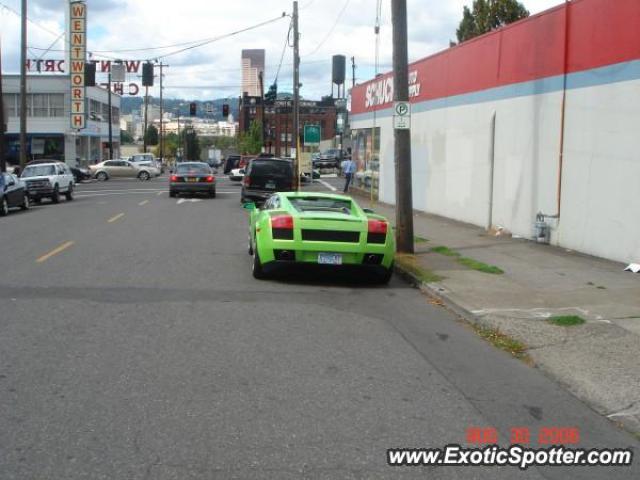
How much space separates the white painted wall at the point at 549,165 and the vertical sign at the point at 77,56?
143 feet

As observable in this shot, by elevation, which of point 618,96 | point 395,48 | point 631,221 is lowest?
point 631,221

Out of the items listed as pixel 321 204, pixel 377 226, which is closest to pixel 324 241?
pixel 377 226

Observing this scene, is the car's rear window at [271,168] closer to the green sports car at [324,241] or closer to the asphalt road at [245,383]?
the asphalt road at [245,383]

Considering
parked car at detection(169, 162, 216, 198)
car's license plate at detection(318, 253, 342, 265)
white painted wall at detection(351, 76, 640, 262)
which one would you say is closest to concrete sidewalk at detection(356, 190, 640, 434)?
white painted wall at detection(351, 76, 640, 262)

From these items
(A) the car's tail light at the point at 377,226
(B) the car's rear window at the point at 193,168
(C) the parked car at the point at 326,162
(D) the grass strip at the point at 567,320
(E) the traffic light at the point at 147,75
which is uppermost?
(E) the traffic light at the point at 147,75

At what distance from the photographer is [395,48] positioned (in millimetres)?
13969

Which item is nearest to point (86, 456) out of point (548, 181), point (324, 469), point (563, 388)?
point (324, 469)

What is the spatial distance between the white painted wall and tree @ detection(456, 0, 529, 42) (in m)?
9.24

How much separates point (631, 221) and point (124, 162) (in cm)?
5209

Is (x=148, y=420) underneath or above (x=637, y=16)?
underneath

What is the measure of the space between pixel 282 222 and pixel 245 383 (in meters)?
4.82

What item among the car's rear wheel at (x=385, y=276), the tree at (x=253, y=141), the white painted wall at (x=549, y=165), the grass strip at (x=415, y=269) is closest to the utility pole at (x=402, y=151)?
the grass strip at (x=415, y=269)

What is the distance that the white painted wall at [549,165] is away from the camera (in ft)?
42.0

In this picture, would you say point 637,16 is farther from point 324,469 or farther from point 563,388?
point 324,469
